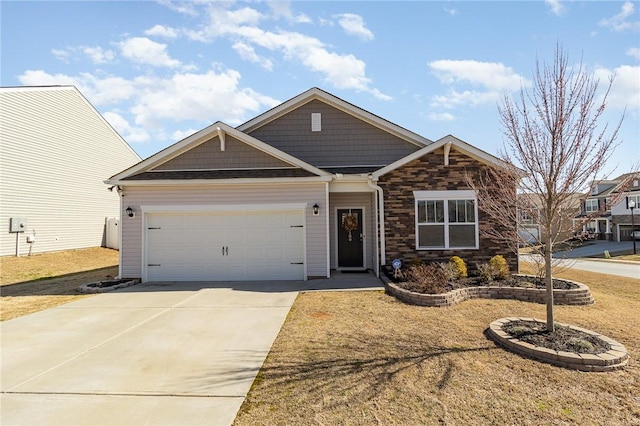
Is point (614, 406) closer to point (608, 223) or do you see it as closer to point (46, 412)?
point (46, 412)

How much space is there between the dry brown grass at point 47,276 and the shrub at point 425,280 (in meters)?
8.47

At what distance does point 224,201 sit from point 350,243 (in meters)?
4.60

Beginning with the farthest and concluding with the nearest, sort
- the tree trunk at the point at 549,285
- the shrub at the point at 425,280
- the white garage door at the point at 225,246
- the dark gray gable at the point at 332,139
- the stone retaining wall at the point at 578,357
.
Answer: the dark gray gable at the point at 332,139, the white garage door at the point at 225,246, the shrub at the point at 425,280, the tree trunk at the point at 549,285, the stone retaining wall at the point at 578,357

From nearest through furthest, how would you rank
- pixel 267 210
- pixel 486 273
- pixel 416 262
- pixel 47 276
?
pixel 486 273
pixel 416 262
pixel 267 210
pixel 47 276

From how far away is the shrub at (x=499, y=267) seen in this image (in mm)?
9539

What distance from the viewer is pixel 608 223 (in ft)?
A: 140

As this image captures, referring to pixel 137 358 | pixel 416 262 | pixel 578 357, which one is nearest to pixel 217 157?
pixel 416 262

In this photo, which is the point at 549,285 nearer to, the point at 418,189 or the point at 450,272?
the point at 450,272

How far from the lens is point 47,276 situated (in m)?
13.8

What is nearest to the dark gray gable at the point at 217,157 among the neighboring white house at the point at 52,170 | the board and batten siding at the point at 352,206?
the board and batten siding at the point at 352,206

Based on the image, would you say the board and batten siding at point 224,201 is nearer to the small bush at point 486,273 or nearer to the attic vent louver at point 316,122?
the attic vent louver at point 316,122

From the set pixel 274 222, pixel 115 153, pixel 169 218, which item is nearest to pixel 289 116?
pixel 274 222

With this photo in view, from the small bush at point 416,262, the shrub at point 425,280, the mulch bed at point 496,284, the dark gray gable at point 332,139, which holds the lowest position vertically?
the mulch bed at point 496,284

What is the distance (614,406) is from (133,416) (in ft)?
15.7
